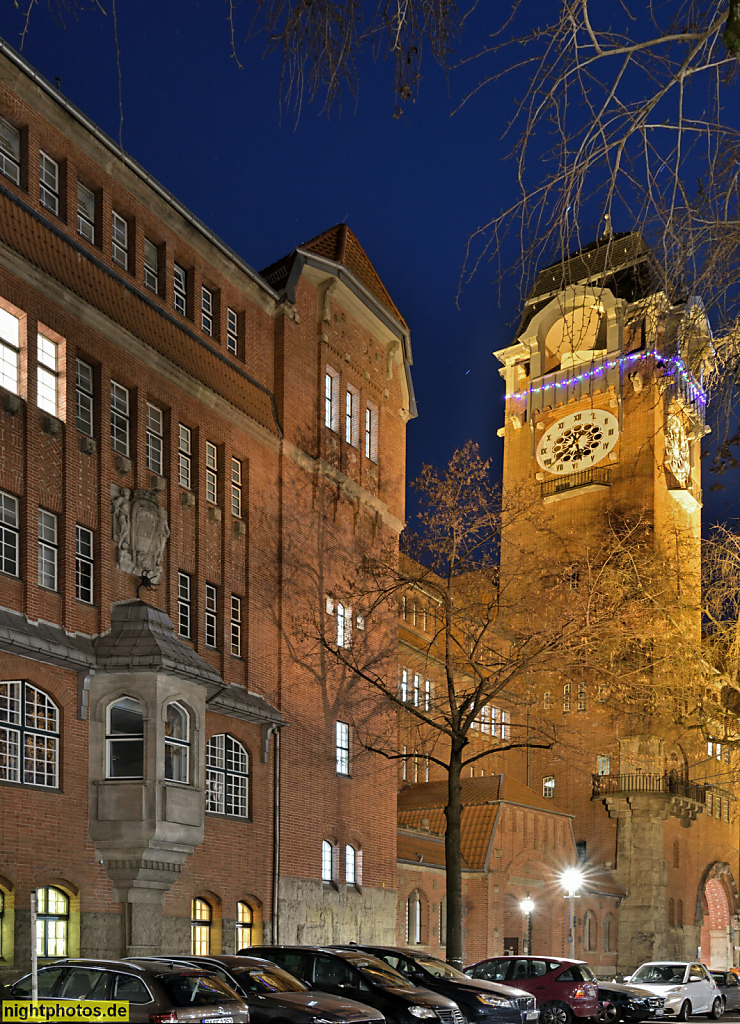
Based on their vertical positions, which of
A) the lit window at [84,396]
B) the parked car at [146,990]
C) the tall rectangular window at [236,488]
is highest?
the lit window at [84,396]

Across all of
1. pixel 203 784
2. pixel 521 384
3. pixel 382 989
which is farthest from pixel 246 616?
pixel 521 384

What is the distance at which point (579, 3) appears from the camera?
260 inches

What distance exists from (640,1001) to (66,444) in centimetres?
1983

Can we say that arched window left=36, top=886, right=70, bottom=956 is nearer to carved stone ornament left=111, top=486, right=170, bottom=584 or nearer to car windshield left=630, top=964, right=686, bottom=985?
carved stone ornament left=111, top=486, right=170, bottom=584

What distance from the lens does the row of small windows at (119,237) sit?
26.2 meters

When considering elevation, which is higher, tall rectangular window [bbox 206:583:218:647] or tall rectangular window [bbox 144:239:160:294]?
tall rectangular window [bbox 144:239:160:294]

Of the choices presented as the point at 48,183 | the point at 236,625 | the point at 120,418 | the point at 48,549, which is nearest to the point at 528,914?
the point at 236,625

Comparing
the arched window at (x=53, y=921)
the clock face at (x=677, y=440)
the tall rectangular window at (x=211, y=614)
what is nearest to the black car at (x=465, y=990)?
the arched window at (x=53, y=921)

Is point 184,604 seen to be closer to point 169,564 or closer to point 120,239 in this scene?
point 169,564

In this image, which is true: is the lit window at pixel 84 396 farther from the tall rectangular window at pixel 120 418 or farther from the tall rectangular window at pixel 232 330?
the tall rectangular window at pixel 232 330

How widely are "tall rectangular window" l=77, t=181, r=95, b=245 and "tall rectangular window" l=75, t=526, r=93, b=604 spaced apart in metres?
6.96

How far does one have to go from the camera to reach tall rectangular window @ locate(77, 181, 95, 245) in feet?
92.7

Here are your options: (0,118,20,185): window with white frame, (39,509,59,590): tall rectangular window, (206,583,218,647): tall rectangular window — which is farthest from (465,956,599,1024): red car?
(0,118,20,185): window with white frame

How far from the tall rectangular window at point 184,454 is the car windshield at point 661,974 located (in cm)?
1848
